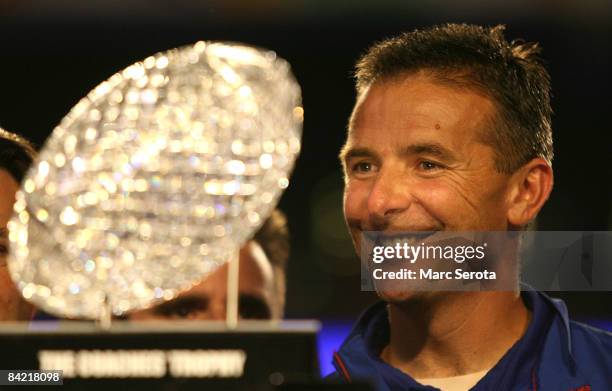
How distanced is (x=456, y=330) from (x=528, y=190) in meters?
0.23

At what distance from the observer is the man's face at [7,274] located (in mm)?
1621

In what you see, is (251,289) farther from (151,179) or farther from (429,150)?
(429,150)

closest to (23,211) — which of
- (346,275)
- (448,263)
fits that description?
(346,275)

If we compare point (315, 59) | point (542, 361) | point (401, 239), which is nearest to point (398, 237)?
point (401, 239)

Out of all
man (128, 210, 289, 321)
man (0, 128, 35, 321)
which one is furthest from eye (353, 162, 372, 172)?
man (0, 128, 35, 321)

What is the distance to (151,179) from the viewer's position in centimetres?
163

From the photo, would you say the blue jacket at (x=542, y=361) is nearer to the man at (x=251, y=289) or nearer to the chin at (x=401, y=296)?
the chin at (x=401, y=296)

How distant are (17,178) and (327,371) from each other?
59 centimetres

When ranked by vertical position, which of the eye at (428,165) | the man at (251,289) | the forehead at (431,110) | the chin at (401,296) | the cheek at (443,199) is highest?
the forehead at (431,110)

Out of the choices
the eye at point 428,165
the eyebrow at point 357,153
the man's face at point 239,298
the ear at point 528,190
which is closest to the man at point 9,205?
the man's face at point 239,298

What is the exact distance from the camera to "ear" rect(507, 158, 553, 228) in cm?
141

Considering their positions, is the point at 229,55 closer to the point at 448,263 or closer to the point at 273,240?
the point at 273,240

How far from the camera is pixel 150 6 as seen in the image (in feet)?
5.65

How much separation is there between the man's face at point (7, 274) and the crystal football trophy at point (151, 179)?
0.05 ft
